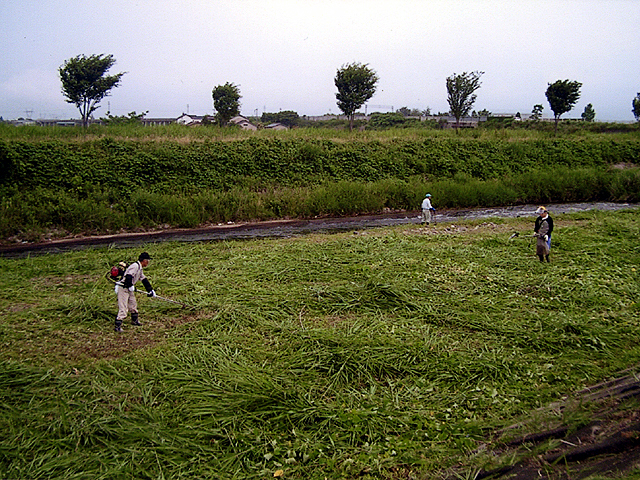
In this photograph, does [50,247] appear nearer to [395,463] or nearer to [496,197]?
[395,463]

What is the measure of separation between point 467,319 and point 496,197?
54.1ft

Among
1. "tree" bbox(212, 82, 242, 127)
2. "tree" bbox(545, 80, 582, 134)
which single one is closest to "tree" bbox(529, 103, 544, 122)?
"tree" bbox(545, 80, 582, 134)

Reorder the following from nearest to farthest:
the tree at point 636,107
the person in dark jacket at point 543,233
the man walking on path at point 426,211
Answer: the person in dark jacket at point 543,233
the man walking on path at point 426,211
the tree at point 636,107

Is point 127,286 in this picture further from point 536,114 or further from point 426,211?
point 536,114

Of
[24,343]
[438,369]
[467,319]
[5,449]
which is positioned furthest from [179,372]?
[467,319]

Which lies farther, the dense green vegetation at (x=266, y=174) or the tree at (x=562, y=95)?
the tree at (x=562, y=95)

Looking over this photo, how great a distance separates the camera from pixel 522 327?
6.80m

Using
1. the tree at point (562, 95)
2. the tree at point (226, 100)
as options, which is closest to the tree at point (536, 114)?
the tree at point (562, 95)

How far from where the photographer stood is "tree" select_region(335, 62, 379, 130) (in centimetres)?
2662

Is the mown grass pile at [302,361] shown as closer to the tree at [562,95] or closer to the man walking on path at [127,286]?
the man walking on path at [127,286]

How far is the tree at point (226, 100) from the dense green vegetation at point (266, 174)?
5.25m

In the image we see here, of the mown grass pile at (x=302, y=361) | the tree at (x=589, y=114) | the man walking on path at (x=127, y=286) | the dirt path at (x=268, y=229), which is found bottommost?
the dirt path at (x=268, y=229)

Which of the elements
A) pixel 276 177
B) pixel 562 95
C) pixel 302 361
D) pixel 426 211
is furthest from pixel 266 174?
pixel 562 95

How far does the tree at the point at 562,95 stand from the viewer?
28.2m
